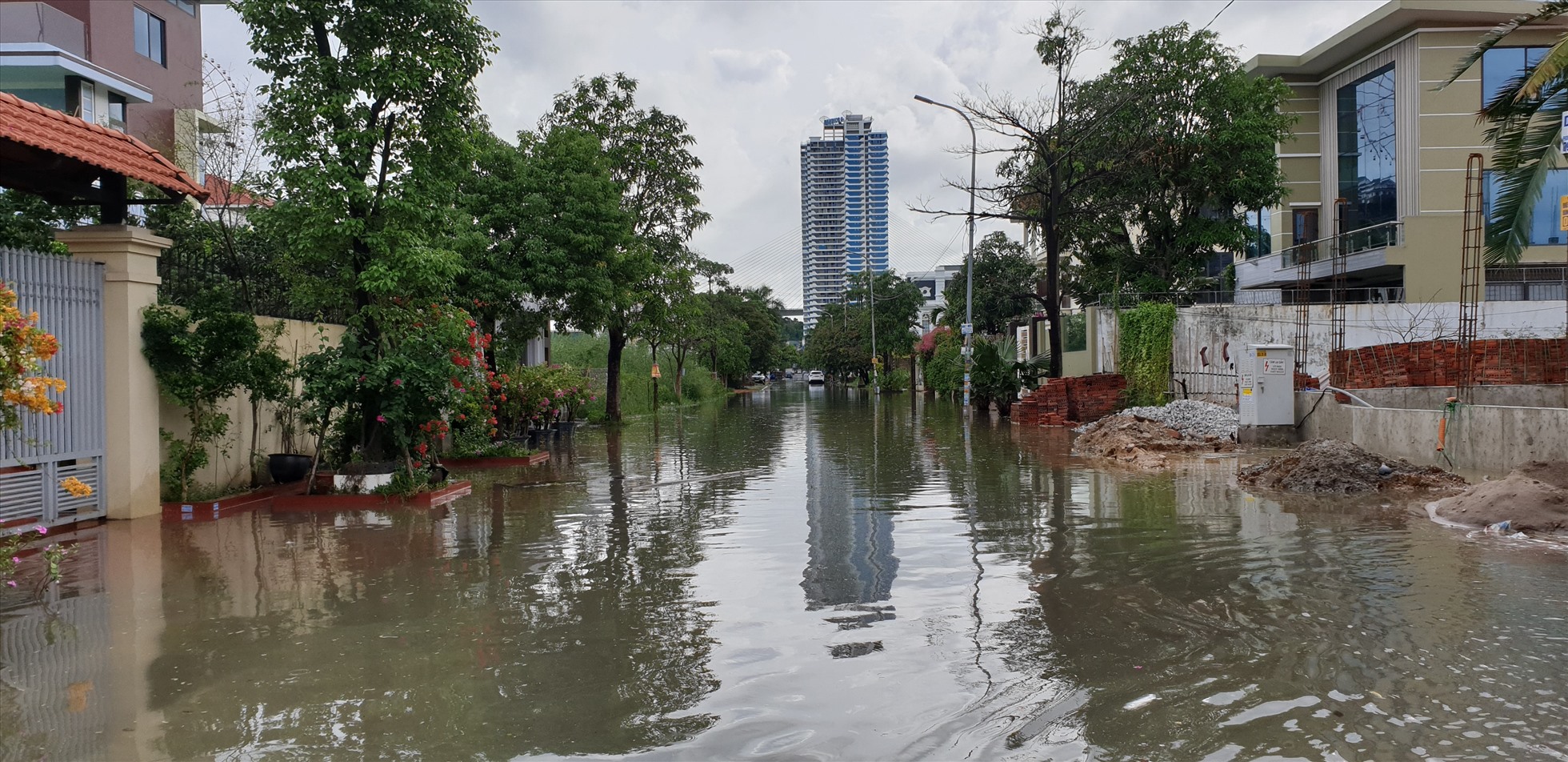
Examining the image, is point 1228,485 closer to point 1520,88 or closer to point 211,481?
point 1520,88

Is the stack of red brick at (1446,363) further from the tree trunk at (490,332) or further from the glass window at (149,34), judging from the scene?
the glass window at (149,34)

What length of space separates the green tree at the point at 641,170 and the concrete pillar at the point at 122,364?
16.7 metres

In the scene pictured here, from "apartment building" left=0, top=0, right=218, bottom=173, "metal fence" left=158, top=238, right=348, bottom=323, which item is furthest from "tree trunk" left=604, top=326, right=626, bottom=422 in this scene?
"metal fence" left=158, top=238, right=348, bottom=323

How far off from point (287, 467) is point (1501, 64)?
38307 millimetres

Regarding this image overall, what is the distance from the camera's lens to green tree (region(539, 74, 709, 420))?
30.0 metres

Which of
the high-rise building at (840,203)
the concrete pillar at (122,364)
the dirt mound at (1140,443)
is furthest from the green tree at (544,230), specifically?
the high-rise building at (840,203)

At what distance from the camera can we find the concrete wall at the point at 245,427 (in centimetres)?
1297

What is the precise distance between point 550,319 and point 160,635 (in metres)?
17.9

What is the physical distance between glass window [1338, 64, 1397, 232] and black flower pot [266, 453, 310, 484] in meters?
36.7

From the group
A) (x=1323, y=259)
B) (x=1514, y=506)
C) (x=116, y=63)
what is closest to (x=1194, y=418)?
(x=1514, y=506)

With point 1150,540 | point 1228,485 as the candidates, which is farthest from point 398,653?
point 1228,485

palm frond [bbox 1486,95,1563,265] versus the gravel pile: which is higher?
palm frond [bbox 1486,95,1563,265]

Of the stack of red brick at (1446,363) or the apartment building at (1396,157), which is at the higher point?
the apartment building at (1396,157)

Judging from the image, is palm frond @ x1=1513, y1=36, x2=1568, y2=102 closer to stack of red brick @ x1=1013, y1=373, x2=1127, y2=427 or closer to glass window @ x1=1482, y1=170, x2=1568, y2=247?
stack of red brick @ x1=1013, y1=373, x2=1127, y2=427
